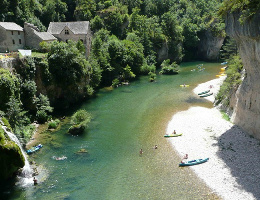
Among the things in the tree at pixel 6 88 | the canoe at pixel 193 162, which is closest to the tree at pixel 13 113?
the tree at pixel 6 88

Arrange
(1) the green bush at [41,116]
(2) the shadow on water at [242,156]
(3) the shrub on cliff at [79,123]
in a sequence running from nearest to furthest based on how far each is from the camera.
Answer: (2) the shadow on water at [242,156]
(3) the shrub on cliff at [79,123]
(1) the green bush at [41,116]

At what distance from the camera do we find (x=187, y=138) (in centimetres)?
4084

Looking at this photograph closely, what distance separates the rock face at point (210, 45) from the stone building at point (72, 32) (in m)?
54.2

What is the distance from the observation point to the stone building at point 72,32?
224ft

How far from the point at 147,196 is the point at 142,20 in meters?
76.8

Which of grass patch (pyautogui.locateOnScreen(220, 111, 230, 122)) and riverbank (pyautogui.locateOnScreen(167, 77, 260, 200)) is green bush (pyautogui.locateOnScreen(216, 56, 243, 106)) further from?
riverbank (pyautogui.locateOnScreen(167, 77, 260, 200))

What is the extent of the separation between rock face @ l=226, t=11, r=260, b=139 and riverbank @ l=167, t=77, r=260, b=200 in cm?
193

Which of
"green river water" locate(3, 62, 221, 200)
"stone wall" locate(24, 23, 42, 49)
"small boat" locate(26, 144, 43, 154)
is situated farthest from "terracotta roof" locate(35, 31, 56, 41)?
"small boat" locate(26, 144, 43, 154)

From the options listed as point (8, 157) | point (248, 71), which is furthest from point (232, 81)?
point (8, 157)

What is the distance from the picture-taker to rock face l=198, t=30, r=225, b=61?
10438cm

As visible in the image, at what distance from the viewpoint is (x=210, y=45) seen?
105875 mm

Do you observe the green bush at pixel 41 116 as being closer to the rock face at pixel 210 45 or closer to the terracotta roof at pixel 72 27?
the terracotta roof at pixel 72 27

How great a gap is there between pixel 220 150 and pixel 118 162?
526 inches

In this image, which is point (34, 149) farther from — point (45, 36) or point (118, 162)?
point (45, 36)
